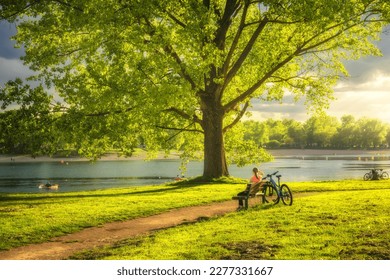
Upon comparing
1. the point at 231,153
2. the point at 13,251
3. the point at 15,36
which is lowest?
the point at 13,251

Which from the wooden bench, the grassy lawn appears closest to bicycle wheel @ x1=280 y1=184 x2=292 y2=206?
the grassy lawn

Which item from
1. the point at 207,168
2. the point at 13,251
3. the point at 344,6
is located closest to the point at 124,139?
the point at 207,168

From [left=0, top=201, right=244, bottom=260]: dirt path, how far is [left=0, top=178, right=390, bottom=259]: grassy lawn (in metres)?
0.55

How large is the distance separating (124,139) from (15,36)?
861cm

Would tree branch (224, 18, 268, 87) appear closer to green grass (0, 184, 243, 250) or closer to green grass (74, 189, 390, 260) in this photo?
green grass (0, 184, 243, 250)

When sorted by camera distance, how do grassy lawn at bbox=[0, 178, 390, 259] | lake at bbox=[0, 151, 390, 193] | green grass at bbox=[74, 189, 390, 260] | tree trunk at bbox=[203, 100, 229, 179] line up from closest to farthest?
1. green grass at bbox=[74, 189, 390, 260]
2. grassy lawn at bbox=[0, 178, 390, 259]
3. tree trunk at bbox=[203, 100, 229, 179]
4. lake at bbox=[0, 151, 390, 193]

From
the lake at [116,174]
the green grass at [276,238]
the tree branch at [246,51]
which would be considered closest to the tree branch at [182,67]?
the tree branch at [246,51]

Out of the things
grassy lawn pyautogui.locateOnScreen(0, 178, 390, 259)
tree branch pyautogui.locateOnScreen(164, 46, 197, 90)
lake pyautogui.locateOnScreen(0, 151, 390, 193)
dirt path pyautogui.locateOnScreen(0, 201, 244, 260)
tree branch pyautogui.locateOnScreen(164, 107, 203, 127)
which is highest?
tree branch pyautogui.locateOnScreen(164, 46, 197, 90)

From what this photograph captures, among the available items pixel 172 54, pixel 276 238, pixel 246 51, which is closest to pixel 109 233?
pixel 276 238

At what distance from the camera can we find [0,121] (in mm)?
22844

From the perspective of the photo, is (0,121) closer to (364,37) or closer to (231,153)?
(231,153)

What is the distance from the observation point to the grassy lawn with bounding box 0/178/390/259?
992 cm

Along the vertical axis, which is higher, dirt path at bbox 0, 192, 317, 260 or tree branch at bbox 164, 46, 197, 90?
tree branch at bbox 164, 46, 197, 90

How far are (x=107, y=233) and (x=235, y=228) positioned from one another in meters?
3.76
